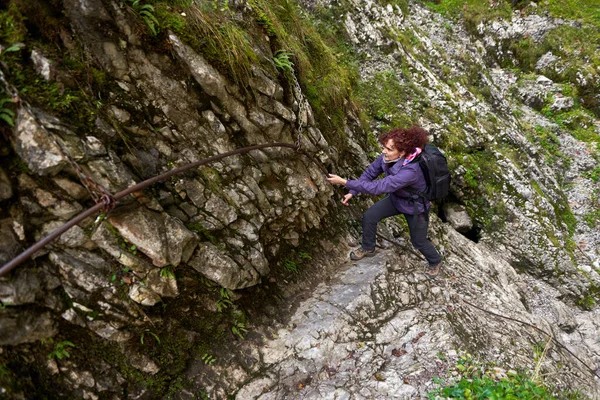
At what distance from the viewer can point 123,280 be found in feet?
10.7

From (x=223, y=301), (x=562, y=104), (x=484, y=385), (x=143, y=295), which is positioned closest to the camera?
(x=143, y=295)

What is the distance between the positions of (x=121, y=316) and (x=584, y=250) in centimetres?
1253

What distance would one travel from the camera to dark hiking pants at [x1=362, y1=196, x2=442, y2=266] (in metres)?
5.26

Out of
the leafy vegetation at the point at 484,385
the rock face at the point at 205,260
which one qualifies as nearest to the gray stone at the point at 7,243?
the rock face at the point at 205,260

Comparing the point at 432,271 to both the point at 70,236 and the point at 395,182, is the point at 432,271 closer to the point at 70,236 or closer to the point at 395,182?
the point at 395,182

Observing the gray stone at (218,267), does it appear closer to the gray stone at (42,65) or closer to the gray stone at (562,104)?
the gray stone at (42,65)

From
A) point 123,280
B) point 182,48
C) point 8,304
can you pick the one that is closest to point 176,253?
point 123,280

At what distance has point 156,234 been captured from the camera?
132 inches

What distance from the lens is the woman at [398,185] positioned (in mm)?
4680

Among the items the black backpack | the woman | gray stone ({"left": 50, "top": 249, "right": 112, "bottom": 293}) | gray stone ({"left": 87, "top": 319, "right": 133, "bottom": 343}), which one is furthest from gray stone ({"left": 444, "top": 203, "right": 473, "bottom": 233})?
gray stone ({"left": 50, "top": 249, "right": 112, "bottom": 293})

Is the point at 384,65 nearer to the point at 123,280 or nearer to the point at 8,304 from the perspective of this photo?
the point at 123,280

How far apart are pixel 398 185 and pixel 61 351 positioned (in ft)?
13.8

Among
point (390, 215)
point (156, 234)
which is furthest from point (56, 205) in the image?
point (390, 215)

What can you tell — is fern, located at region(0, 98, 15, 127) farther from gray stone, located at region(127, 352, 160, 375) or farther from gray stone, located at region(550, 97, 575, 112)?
gray stone, located at region(550, 97, 575, 112)
